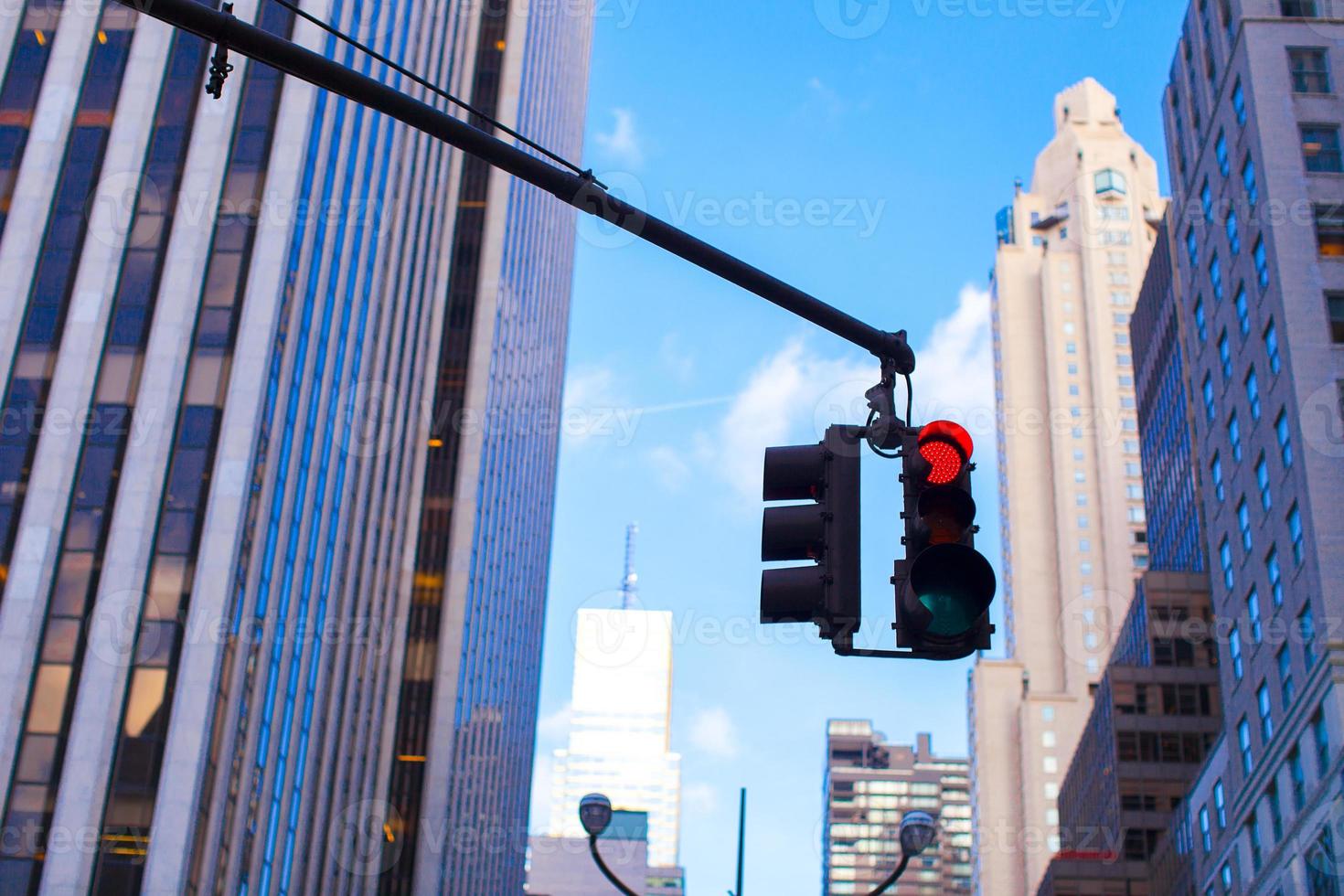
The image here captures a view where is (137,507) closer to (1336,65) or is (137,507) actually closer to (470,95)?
(1336,65)

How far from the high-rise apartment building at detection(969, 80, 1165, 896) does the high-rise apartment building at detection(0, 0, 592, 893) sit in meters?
111

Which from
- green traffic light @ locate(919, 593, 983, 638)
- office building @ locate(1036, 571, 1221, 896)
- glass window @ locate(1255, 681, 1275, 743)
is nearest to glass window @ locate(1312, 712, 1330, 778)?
glass window @ locate(1255, 681, 1275, 743)

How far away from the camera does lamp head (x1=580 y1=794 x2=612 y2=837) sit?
1885 centimetres

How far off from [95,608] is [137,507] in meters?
3.19

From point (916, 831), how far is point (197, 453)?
34043mm

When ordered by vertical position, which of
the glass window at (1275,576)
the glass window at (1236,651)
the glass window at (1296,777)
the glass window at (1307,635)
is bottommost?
the glass window at (1296,777)

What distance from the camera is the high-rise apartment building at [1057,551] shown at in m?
170

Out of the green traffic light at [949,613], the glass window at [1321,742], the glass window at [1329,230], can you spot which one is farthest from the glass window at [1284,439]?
the green traffic light at [949,613]

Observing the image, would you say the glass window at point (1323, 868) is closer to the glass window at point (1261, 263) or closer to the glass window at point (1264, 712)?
the glass window at point (1264, 712)

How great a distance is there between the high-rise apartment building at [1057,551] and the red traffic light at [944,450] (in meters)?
164

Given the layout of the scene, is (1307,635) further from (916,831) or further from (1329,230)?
(916,831)

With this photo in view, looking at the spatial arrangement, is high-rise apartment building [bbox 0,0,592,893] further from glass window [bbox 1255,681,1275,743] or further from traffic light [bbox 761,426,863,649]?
traffic light [bbox 761,426,863,649]

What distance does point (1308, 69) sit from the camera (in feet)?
180

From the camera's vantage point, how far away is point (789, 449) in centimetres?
842
